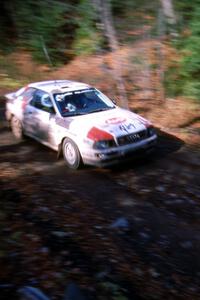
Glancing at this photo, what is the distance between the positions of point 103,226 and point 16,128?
557cm

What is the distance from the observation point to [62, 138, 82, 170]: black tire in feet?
29.9

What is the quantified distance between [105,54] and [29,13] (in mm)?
4894

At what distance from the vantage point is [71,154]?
9.28 meters

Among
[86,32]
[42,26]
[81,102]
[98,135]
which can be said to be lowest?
[98,135]

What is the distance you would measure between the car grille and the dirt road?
567 millimetres

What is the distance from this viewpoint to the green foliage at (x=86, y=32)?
17980 millimetres

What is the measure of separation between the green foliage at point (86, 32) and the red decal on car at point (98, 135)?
8.93 metres

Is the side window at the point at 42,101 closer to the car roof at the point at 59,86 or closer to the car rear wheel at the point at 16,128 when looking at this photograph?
the car roof at the point at 59,86

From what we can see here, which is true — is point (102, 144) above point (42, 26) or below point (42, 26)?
below

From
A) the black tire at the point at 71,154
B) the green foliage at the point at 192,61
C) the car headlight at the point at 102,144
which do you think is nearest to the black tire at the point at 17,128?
the black tire at the point at 71,154

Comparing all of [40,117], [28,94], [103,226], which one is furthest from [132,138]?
[28,94]

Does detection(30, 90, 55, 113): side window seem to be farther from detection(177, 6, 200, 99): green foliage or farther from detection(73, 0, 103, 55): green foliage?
detection(73, 0, 103, 55): green foliage

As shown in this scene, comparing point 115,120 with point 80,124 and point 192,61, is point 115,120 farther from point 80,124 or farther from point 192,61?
point 192,61

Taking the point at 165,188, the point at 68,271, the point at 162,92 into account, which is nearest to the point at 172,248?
the point at 68,271
